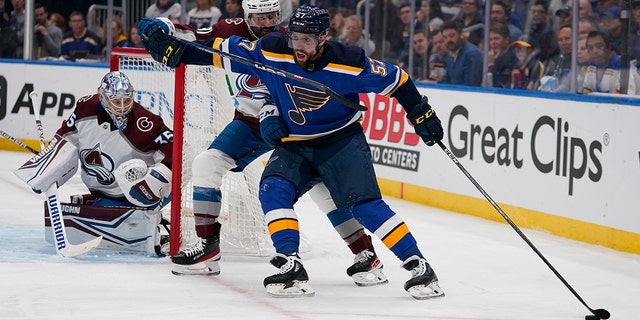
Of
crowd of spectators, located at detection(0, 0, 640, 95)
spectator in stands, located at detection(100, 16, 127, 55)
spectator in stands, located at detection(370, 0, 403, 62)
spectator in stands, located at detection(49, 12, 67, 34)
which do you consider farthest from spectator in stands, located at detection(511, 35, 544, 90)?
spectator in stands, located at detection(49, 12, 67, 34)

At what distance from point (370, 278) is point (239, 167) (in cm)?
73

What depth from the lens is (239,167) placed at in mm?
4871

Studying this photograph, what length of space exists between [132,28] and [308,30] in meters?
5.45

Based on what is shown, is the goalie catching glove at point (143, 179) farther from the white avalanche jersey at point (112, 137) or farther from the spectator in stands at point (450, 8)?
the spectator in stands at point (450, 8)

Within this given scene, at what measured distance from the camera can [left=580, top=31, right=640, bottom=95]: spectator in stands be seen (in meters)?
5.82

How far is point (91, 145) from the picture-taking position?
517 centimetres

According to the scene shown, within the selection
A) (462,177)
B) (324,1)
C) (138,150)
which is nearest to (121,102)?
(138,150)

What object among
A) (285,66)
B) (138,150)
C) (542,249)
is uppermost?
(285,66)

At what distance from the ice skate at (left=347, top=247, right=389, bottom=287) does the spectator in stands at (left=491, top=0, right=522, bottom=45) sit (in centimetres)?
258

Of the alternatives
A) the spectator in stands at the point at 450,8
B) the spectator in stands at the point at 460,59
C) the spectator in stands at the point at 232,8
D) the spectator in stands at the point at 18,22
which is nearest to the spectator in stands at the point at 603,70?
the spectator in stands at the point at 460,59

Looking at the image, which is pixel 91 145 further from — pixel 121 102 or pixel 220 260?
pixel 220 260

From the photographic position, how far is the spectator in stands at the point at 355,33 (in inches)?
325

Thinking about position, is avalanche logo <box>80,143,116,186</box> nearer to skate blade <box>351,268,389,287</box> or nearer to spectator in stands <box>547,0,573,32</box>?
skate blade <box>351,268,389,287</box>

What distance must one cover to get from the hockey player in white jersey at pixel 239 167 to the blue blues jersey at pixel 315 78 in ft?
0.93
